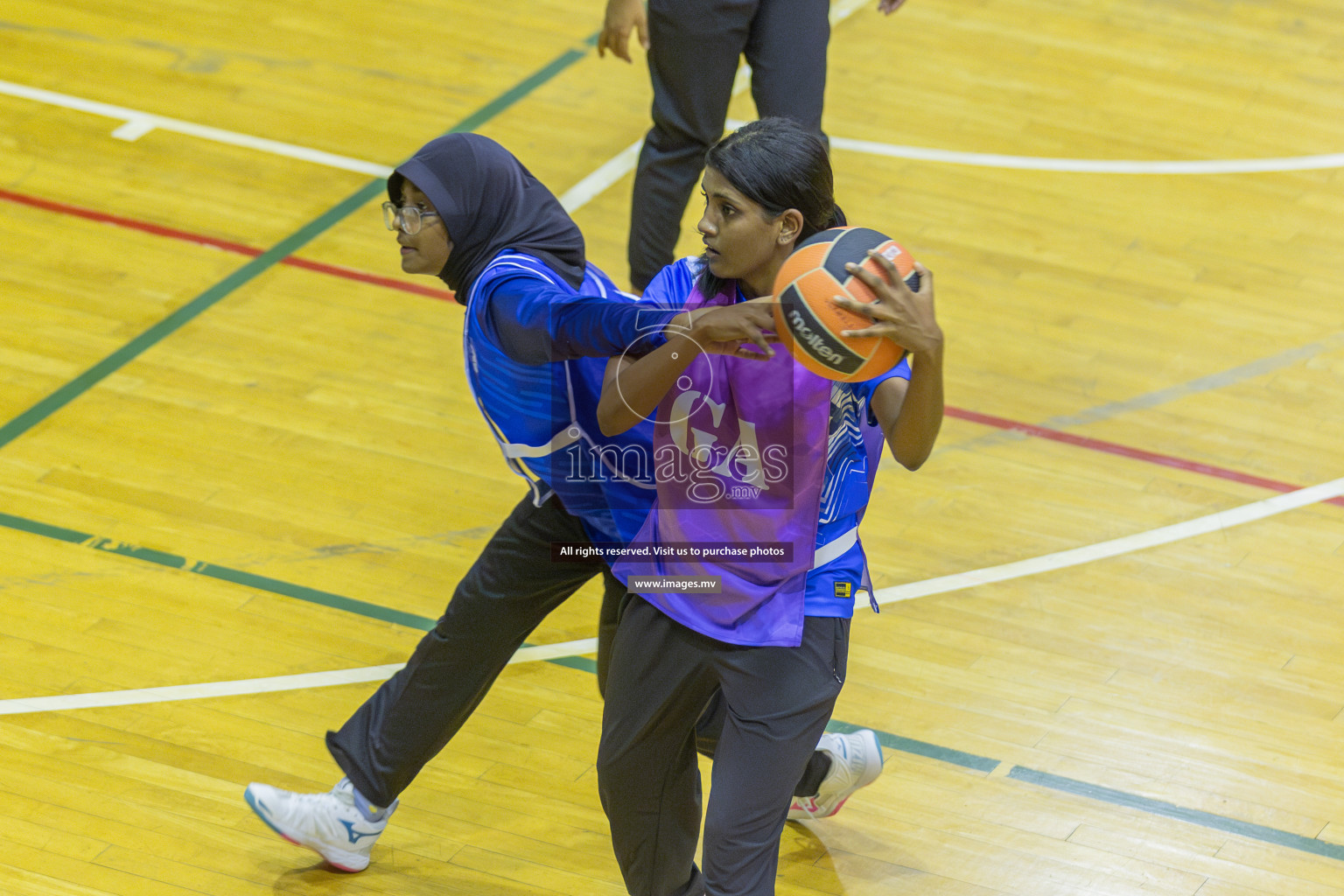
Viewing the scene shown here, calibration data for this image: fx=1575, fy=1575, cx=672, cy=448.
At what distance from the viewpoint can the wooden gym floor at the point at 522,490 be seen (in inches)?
149

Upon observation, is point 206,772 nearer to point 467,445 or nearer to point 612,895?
point 612,895

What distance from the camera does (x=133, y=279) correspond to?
5918 mm

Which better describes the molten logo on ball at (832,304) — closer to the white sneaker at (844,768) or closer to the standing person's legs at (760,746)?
the standing person's legs at (760,746)

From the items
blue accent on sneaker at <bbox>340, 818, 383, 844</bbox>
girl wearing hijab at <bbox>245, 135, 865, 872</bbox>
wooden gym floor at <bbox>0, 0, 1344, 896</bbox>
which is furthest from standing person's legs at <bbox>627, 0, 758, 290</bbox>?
blue accent on sneaker at <bbox>340, 818, 383, 844</bbox>

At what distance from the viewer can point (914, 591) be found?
460cm

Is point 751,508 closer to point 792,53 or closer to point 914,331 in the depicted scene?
point 914,331

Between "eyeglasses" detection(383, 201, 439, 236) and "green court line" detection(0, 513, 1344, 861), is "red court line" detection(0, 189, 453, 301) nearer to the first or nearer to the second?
"green court line" detection(0, 513, 1344, 861)

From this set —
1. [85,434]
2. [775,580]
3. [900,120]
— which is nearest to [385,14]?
[900,120]

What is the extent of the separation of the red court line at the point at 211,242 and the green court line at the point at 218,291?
0.11m

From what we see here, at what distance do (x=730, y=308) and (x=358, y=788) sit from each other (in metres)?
1.57

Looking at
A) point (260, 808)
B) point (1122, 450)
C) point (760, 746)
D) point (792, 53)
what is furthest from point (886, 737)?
point (792, 53)

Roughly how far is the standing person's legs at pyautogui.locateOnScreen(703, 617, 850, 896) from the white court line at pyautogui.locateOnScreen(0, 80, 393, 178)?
4.39 m

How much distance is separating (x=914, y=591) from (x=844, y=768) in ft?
3.51

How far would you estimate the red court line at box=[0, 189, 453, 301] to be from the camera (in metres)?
5.99
